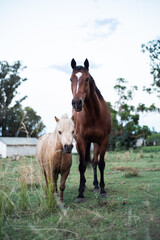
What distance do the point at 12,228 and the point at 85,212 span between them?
45.2 inches

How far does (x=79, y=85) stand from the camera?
458cm

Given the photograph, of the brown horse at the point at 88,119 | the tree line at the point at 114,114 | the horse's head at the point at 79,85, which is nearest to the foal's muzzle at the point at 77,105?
the horse's head at the point at 79,85

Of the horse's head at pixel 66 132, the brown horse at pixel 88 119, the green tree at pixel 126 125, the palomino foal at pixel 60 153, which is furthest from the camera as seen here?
the green tree at pixel 126 125

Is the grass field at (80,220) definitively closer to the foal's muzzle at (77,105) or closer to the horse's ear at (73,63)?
the foal's muzzle at (77,105)

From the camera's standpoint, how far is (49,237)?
257cm

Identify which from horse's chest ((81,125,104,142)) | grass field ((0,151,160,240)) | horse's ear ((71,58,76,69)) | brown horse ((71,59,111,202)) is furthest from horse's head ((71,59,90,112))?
grass field ((0,151,160,240))

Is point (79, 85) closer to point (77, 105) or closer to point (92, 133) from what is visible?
point (77, 105)

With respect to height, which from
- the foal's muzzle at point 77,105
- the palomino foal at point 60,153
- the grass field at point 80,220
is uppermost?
the foal's muzzle at point 77,105

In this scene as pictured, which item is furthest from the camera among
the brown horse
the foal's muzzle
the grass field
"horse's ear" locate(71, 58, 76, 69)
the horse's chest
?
the horse's chest

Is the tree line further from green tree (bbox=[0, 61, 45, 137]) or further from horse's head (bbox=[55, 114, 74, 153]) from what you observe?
horse's head (bbox=[55, 114, 74, 153])

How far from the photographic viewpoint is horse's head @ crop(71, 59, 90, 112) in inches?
170

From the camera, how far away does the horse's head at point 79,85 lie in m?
4.31

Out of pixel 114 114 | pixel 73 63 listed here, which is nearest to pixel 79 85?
pixel 73 63

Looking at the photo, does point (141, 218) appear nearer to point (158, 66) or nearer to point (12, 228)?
point (12, 228)
